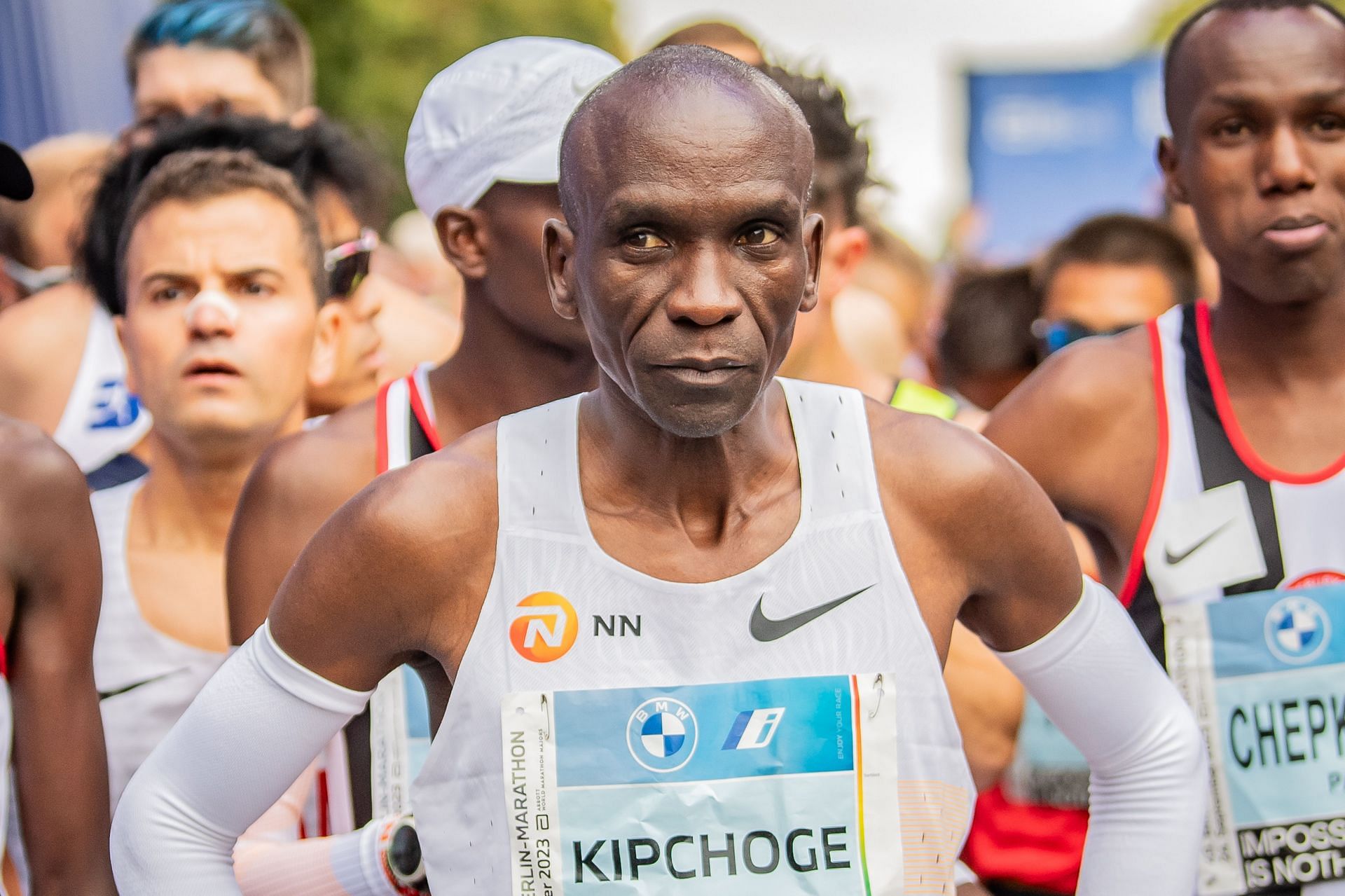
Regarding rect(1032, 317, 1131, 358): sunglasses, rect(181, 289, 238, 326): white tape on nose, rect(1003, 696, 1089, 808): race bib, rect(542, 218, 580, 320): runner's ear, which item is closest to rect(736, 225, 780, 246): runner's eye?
rect(542, 218, 580, 320): runner's ear

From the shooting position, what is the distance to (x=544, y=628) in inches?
86.4

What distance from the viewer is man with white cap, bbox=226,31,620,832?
2992mm

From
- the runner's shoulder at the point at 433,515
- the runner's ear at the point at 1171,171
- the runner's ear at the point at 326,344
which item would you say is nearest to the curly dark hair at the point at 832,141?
the runner's ear at the point at 1171,171

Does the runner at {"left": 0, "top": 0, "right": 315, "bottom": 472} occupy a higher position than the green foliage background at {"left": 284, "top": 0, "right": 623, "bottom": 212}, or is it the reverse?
the green foliage background at {"left": 284, "top": 0, "right": 623, "bottom": 212}

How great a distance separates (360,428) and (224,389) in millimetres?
489

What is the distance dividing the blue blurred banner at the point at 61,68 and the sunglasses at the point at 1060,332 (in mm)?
3314

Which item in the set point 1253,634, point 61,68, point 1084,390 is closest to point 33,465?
point 1084,390

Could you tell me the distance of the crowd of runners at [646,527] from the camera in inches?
85.0

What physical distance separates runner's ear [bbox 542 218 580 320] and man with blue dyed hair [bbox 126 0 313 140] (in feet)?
9.42

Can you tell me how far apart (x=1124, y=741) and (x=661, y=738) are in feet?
2.33

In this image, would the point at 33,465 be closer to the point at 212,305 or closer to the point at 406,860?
the point at 212,305

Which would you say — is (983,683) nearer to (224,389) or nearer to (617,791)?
(617,791)

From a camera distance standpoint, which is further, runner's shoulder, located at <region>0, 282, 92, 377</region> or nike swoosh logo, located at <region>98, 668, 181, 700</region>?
runner's shoulder, located at <region>0, 282, 92, 377</region>

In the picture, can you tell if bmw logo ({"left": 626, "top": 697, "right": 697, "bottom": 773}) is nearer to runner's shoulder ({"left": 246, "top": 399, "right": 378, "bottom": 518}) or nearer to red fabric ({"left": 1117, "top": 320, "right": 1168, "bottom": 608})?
runner's shoulder ({"left": 246, "top": 399, "right": 378, "bottom": 518})
